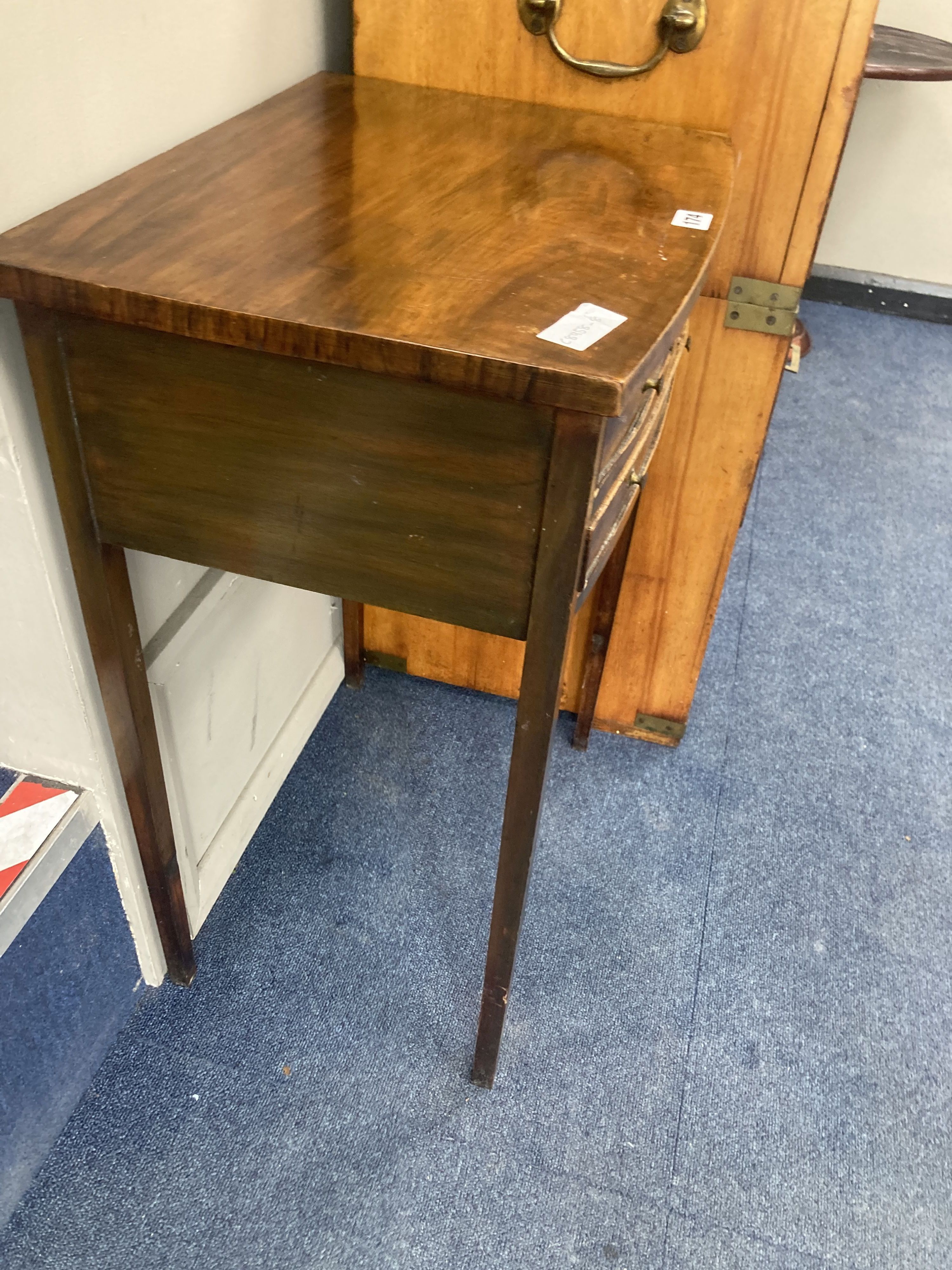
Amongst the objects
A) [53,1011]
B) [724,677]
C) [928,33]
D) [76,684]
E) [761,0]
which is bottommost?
[724,677]

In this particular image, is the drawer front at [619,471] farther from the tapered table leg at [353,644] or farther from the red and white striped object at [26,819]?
the tapered table leg at [353,644]

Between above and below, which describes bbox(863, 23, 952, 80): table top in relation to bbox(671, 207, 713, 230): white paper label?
below

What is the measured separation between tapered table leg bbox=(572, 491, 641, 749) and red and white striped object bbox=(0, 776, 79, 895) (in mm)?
686

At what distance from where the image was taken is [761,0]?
944 mm

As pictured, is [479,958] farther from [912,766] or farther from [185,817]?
[912,766]

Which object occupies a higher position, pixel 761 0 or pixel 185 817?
pixel 761 0

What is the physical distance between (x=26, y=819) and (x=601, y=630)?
787 mm

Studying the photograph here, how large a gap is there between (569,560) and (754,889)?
0.82 m

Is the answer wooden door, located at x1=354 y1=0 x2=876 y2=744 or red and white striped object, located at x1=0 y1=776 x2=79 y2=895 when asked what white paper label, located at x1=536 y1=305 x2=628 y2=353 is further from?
red and white striped object, located at x1=0 y1=776 x2=79 y2=895

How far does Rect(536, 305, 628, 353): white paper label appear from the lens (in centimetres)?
61

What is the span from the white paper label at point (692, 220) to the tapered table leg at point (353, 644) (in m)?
0.78

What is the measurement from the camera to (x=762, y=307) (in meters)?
1.10

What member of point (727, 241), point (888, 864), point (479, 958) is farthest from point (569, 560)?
point (888, 864)

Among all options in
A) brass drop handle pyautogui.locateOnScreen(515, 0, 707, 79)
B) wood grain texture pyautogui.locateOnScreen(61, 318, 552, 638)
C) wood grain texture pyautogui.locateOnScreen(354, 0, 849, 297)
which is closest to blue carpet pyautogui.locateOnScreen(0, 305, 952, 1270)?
wood grain texture pyautogui.locateOnScreen(61, 318, 552, 638)
